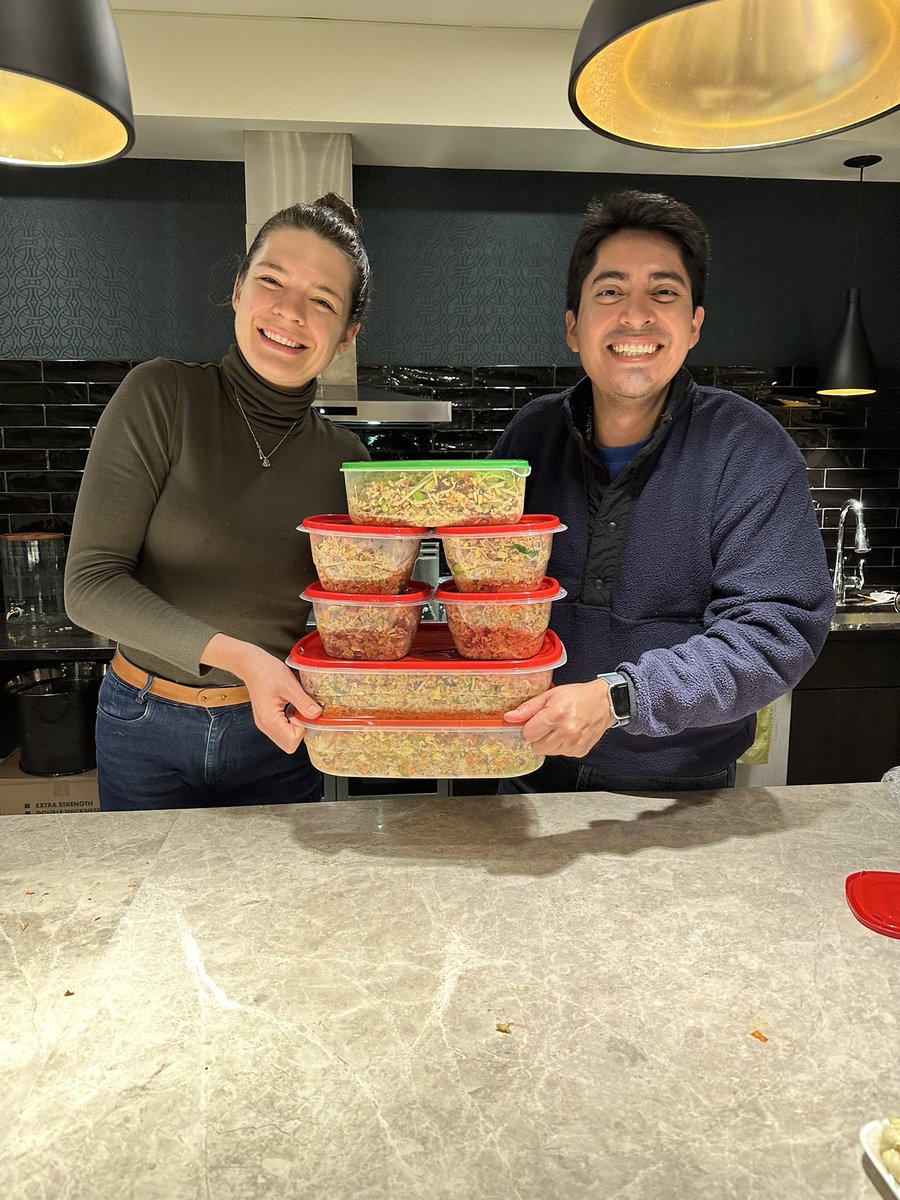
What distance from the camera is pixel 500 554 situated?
126cm

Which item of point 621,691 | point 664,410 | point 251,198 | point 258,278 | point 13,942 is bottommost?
point 13,942

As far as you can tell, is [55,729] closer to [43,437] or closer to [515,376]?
[43,437]

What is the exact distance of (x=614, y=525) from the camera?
1613 millimetres

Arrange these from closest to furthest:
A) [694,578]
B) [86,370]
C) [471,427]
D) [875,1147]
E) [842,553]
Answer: [875,1147] → [694,578] → [86,370] → [471,427] → [842,553]

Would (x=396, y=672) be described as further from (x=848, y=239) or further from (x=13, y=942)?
(x=848, y=239)

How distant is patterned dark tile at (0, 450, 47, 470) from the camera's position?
146 inches

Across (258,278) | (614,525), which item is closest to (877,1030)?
(614,525)

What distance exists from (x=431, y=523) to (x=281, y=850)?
0.53 meters

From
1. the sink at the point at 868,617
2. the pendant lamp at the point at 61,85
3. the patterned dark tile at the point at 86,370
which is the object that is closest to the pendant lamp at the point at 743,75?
the pendant lamp at the point at 61,85

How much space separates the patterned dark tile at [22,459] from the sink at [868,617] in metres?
3.34

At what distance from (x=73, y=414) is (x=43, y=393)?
0.47 feet

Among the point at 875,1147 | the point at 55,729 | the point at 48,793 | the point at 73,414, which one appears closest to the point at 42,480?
the point at 73,414

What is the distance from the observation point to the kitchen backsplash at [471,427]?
3.67 meters

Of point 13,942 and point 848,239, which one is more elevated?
point 848,239
